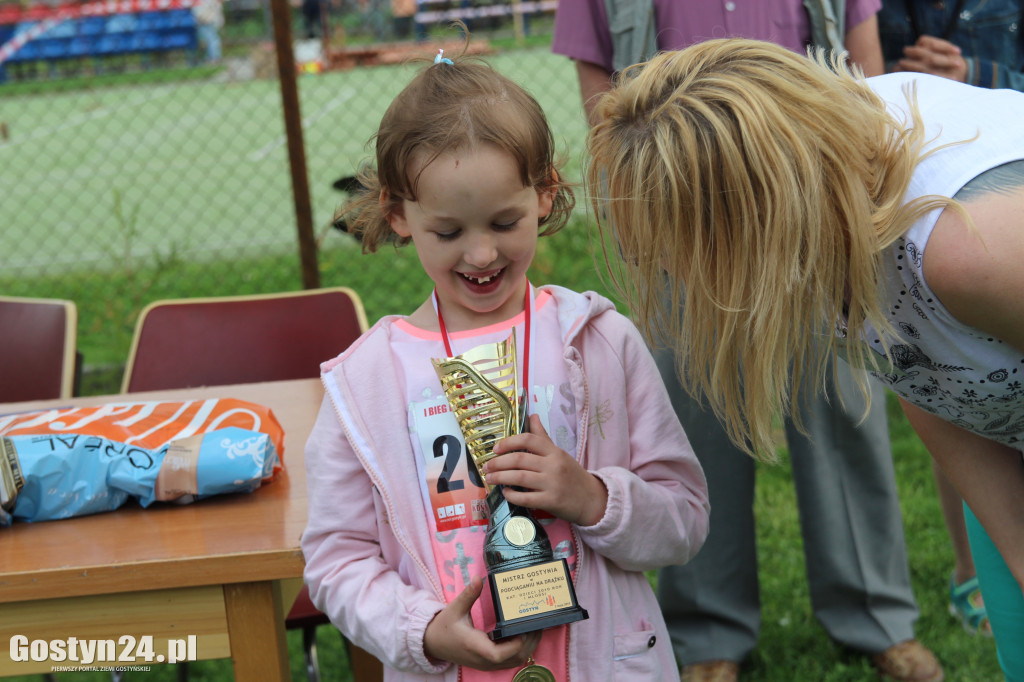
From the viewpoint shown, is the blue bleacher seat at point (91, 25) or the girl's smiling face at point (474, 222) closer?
the girl's smiling face at point (474, 222)

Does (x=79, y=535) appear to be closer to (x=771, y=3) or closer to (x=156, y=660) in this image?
(x=156, y=660)

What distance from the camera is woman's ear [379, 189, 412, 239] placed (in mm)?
1485

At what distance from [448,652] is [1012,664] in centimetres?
104

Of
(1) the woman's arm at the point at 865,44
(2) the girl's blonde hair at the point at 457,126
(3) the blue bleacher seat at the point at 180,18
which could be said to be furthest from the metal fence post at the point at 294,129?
(3) the blue bleacher seat at the point at 180,18

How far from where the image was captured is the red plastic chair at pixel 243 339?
8.28 ft

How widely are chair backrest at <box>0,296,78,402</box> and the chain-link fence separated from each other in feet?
3.15

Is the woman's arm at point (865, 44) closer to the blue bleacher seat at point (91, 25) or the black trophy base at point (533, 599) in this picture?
the black trophy base at point (533, 599)

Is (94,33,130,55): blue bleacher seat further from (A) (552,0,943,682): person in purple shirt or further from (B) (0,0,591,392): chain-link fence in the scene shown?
(A) (552,0,943,682): person in purple shirt

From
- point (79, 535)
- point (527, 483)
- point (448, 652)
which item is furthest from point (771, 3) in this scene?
point (79, 535)

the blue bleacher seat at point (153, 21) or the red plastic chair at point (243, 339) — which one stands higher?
the red plastic chair at point (243, 339)

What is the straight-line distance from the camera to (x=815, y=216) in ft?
3.89

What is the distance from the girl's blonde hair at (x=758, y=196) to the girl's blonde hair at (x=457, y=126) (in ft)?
0.41

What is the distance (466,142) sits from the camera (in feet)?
4.51

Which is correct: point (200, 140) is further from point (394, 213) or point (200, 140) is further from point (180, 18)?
point (394, 213)
